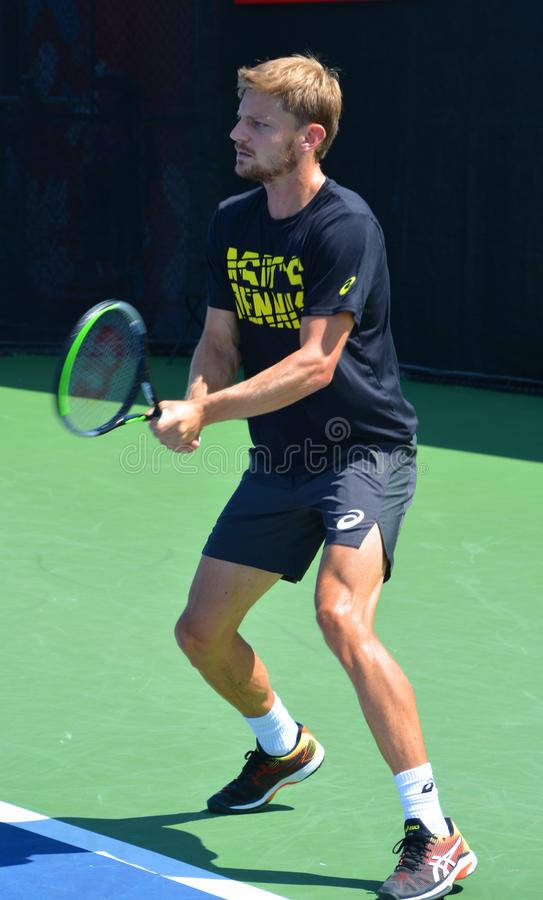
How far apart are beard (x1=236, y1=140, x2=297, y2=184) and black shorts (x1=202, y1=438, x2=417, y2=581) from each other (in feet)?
2.64

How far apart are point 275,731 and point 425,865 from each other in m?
0.76

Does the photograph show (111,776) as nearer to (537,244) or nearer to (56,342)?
(537,244)

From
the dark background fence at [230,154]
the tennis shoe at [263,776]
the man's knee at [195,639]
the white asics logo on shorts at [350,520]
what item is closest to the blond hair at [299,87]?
the white asics logo on shorts at [350,520]

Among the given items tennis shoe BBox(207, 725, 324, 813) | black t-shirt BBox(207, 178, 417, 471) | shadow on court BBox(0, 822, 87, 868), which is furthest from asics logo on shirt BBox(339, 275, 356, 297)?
shadow on court BBox(0, 822, 87, 868)

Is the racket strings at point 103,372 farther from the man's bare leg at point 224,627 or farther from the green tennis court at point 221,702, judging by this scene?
the green tennis court at point 221,702

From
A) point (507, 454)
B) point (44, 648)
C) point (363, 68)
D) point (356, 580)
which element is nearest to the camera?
point (356, 580)

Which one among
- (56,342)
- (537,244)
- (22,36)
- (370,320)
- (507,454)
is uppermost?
(370,320)

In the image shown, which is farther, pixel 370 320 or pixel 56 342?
pixel 56 342

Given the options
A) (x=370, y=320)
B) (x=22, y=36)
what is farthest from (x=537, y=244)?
(x=370, y=320)

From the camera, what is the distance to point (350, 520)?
4.01 metres

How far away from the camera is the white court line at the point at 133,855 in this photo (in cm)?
379

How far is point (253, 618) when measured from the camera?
6.12 meters

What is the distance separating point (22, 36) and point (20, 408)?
420 cm

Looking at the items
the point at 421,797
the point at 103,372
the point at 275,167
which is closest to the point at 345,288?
the point at 275,167
